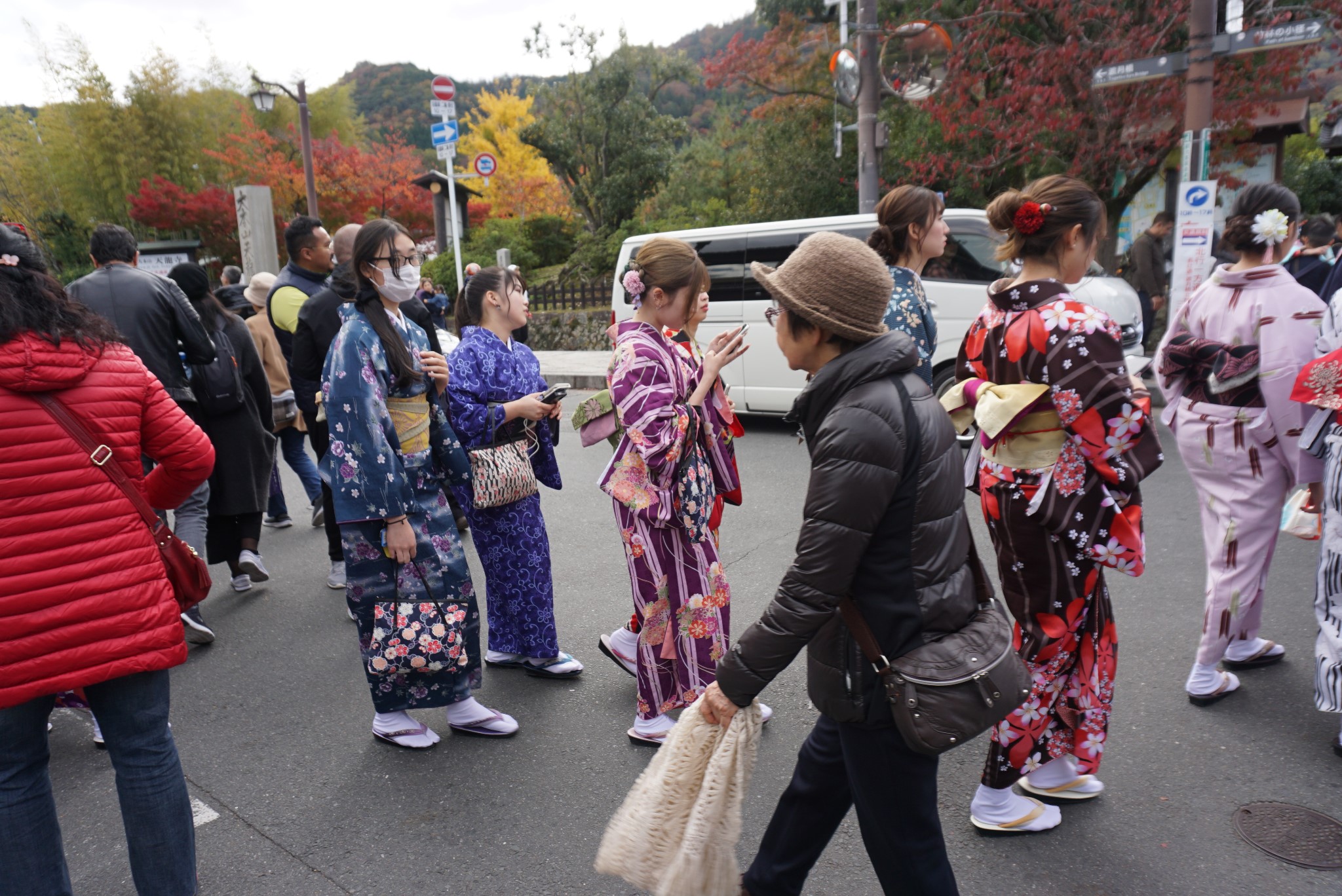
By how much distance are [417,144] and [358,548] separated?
1772 inches

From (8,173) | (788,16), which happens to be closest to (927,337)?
(788,16)

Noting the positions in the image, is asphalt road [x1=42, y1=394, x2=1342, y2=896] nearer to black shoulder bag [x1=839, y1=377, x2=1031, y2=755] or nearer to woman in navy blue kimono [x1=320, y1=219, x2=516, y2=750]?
woman in navy blue kimono [x1=320, y1=219, x2=516, y2=750]

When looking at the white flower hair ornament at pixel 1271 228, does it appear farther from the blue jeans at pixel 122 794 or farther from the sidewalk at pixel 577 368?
the sidewalk at pixel 577 368

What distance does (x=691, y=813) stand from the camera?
1748mm

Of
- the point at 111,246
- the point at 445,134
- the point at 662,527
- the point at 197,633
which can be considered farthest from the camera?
the point at 445,134

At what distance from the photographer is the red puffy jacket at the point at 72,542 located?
1.87 metres

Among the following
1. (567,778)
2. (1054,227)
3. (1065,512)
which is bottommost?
(567,778)

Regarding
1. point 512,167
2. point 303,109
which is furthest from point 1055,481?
point 512,167

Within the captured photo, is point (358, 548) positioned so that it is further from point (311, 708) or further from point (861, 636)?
point (861, 636)

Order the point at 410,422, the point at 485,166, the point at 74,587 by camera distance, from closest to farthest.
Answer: the point at 74,587 < the point at 410,422 < the point at 485,166

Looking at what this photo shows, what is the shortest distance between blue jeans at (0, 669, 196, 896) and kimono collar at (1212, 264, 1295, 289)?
3.52m

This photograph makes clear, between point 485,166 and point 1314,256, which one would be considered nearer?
point 1314,256

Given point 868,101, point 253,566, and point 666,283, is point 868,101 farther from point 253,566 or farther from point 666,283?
point 253,566

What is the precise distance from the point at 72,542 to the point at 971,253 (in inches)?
271
